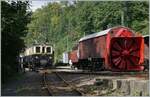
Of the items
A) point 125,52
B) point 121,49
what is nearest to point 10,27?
point 121,49

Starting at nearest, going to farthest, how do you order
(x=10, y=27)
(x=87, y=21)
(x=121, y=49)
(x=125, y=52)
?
(x=10, y=27), (x=121, y=49), (x=125, y=52), (x=87, y=21)

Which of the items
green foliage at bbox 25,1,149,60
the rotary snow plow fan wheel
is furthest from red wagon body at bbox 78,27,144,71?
green foliage at bbox 25,1,149,60

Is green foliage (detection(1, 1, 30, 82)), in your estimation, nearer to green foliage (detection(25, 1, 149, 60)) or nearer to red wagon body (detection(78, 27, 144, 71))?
red wagon body (detection(78, 27, 144, 71))

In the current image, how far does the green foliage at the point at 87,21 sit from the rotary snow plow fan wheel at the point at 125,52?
925cm

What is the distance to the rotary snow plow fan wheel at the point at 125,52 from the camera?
32.9 meters

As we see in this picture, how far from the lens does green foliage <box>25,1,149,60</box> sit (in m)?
66.9

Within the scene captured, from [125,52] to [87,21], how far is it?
45.7 m

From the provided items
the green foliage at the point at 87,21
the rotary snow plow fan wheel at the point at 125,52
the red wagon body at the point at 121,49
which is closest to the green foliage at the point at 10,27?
the red wagon body at the point at 121,49

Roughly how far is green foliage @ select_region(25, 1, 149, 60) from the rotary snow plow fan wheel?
9254 millimetres

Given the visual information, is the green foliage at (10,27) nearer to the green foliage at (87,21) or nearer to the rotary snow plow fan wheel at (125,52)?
the rotary snow plow fan wheel at (125,52)

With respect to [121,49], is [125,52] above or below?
below

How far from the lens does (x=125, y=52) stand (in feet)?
110

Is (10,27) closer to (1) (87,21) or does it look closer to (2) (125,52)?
(2) (125,52)

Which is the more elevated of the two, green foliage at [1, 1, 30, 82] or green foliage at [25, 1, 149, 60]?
green foliage at [25, 1, 149, 60]
